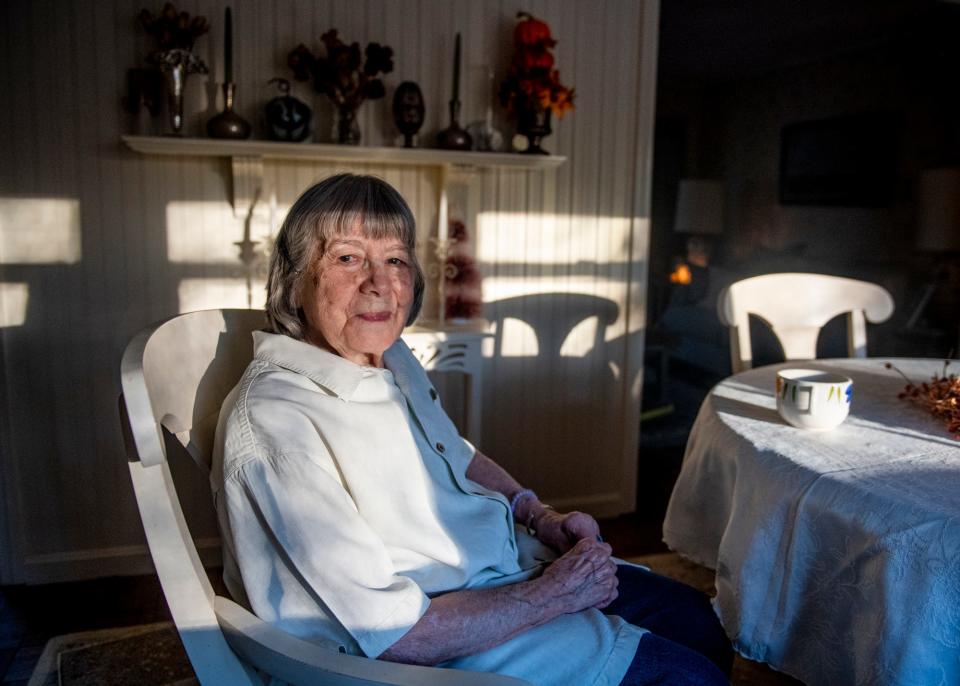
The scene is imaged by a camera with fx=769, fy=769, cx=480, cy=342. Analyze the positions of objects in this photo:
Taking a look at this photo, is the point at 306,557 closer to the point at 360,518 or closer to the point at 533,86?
the point at 360,518

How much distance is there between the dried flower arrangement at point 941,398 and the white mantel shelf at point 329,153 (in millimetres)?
1411

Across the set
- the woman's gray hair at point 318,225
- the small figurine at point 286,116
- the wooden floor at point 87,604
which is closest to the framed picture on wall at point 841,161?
the wooden floor at point 87,604

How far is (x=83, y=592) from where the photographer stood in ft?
7.84

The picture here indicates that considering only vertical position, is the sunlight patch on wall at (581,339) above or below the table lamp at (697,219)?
below

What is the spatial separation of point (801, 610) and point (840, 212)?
2633mm

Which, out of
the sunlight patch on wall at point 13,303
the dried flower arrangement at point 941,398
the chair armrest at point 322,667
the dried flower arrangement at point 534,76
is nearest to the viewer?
the chair armrest at point 322,667

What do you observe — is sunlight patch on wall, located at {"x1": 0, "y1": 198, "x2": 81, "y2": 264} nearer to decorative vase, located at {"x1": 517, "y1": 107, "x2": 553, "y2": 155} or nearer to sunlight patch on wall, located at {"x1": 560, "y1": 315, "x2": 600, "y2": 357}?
decorative vase, located at {"x1": 517, "y1": 107, "x2": 553, "y2": 155}

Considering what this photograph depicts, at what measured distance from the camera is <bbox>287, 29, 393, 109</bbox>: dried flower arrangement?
7.75ft

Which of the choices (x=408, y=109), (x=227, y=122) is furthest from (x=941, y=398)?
(x=227, y=122)

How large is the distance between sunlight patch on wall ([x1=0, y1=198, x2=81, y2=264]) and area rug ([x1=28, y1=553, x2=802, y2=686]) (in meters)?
1.10

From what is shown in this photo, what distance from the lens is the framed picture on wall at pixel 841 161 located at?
3.22 meters

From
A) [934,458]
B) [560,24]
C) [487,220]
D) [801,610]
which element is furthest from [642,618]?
[560,24]

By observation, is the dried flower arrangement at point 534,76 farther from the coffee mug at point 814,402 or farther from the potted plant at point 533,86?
the coffee mug at point 814,402

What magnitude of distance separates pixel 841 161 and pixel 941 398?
215 cm
